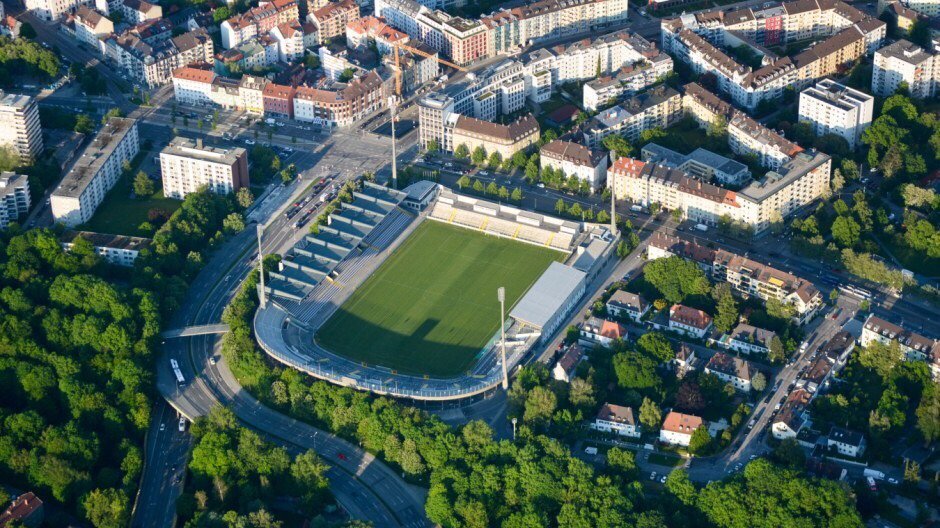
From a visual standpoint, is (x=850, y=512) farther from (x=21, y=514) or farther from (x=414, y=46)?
(x=414, y=46)

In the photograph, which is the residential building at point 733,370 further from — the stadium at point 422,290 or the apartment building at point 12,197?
the apartment building at point 12,197

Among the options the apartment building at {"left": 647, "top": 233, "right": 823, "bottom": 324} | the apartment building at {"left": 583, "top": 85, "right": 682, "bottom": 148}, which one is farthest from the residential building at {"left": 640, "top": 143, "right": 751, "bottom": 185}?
the apartment building at {"left": 647, "top": 233, "right": 823, "bottom": 324}

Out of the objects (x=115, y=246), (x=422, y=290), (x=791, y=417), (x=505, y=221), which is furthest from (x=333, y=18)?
(x=791, y=417)

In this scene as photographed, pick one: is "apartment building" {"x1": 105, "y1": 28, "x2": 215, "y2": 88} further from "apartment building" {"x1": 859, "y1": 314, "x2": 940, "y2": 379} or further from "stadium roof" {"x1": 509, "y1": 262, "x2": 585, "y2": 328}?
"apartment building" {"x1": 859, "y1": 314, "x2": 940, "y2": 379}

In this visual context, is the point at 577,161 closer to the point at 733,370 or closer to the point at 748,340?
the point at 748,340

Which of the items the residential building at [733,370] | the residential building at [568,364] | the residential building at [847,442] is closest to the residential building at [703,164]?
the residential building at [733,370]

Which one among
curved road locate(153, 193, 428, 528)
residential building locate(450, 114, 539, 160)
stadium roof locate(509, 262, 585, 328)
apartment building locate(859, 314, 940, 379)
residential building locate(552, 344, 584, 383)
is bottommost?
curved road locate(153, 193, 428, 528)
